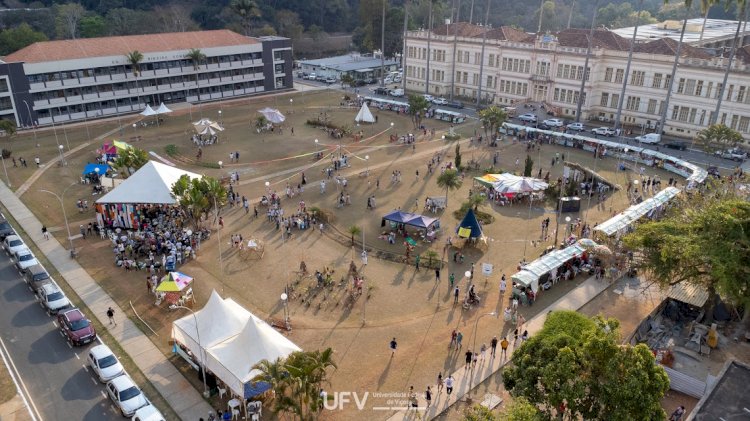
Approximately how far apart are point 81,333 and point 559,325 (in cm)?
2150

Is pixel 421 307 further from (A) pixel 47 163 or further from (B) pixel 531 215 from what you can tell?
(A) pixel 47 163

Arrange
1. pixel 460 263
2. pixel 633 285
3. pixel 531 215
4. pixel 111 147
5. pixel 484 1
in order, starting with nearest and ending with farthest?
pixel 633 285 < pixel 460 263 < pixel 531 215 < pixel 111 147 < pixel 484 1

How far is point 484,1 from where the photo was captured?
13100 cm

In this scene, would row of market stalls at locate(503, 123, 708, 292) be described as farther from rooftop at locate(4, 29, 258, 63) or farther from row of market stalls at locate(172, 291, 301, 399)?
rooftop at locate(4, 29, 258, 63)

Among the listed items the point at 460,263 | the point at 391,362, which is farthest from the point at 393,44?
the point at 391,362

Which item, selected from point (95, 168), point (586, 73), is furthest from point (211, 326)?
point (586, 73)

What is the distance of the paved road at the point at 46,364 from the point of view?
72.0 ft

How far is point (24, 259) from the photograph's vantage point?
1289 inches

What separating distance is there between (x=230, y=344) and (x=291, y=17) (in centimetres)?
10815

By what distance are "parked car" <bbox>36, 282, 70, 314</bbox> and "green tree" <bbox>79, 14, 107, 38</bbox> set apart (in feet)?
277

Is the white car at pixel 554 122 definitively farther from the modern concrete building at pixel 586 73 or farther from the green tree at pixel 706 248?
the green tree at pixel 706 248

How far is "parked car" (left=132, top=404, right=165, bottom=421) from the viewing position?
20.5m

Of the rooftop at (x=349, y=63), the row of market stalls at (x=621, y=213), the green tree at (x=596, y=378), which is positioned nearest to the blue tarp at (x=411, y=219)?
the row of market stalls at (x=621, y=213)

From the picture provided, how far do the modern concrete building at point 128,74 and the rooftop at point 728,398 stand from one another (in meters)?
71.7
